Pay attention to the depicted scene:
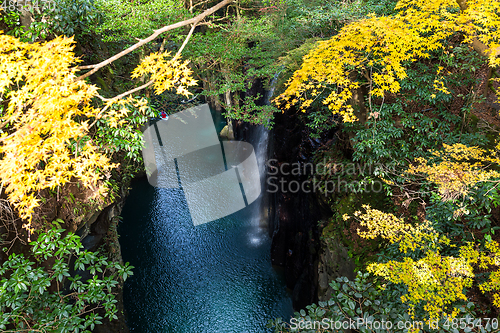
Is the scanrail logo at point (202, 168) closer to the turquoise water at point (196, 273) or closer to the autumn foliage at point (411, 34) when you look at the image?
the turquoise water at point (196, 273)

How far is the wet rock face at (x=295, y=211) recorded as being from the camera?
8.80 meters

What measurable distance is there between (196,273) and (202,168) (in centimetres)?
897

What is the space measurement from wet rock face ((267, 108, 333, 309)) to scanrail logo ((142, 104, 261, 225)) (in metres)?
3.66

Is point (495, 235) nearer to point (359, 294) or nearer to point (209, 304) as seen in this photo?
point (359, 294)

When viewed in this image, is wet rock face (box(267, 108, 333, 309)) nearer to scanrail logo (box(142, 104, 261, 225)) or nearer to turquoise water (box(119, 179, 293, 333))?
turquoise water (box(119, 179, 293, 333))

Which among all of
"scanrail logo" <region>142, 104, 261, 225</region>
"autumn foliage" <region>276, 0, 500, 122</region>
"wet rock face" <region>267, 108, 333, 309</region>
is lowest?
"scanrail logo" <region>142, 104, 261, 225</region>

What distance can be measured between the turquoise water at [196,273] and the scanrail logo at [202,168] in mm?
844

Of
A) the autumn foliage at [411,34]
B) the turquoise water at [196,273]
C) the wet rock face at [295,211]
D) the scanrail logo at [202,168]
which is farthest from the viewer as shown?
the scanrail logo at [202,168]

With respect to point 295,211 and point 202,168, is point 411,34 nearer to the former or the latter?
point 295,211

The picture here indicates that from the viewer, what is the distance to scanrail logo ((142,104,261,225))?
14984 mm

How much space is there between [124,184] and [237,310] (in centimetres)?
661

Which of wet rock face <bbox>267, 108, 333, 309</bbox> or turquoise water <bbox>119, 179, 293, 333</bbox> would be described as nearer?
wet rock face <bbox>267, 108, 333, 309</bbox>

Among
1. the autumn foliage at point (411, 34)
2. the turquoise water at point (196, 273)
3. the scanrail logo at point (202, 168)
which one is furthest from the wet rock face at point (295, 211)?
the autumn foliage at point (411, 34)

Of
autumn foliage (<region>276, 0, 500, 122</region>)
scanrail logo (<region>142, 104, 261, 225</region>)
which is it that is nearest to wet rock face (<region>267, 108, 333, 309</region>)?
scanrail logo (<region>142, 104, 261, 225</region>)
